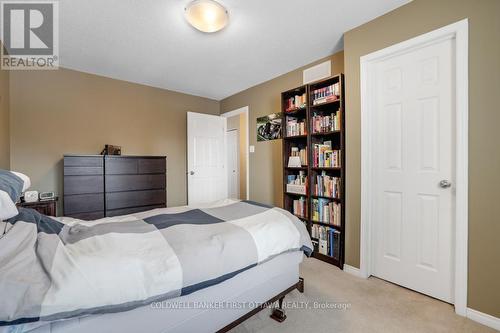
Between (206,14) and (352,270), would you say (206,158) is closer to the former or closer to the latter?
(206,14)

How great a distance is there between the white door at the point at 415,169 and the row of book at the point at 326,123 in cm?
38

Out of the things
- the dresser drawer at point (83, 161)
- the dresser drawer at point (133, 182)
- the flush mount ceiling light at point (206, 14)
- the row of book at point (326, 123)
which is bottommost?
the dresser drawer at point (133, 182)

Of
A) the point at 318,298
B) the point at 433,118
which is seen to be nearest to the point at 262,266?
the point at 318,298

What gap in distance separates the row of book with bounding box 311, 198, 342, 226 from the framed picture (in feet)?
4.14

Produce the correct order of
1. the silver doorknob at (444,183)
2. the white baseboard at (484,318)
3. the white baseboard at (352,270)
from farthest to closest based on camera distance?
1. the white baseboard at (352,270)
2. the silver doorknob at (444,183)
3. the white baseboard at (484,318)

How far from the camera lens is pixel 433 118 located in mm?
1846

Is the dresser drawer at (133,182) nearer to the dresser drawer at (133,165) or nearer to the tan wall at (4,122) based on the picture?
the dresser drawer at (133,165)

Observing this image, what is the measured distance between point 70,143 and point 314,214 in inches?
137

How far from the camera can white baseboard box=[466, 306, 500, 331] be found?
1.50m

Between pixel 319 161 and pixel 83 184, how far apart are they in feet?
9.67

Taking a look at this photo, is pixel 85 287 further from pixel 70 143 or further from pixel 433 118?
pixel 70 143

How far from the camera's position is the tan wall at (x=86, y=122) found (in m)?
2.86

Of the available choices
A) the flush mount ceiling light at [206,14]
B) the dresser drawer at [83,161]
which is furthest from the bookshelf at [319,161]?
the dresser drawer at [83,161]

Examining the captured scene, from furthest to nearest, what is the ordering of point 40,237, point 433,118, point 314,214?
point 314,214
point 433,118
point 40,237
